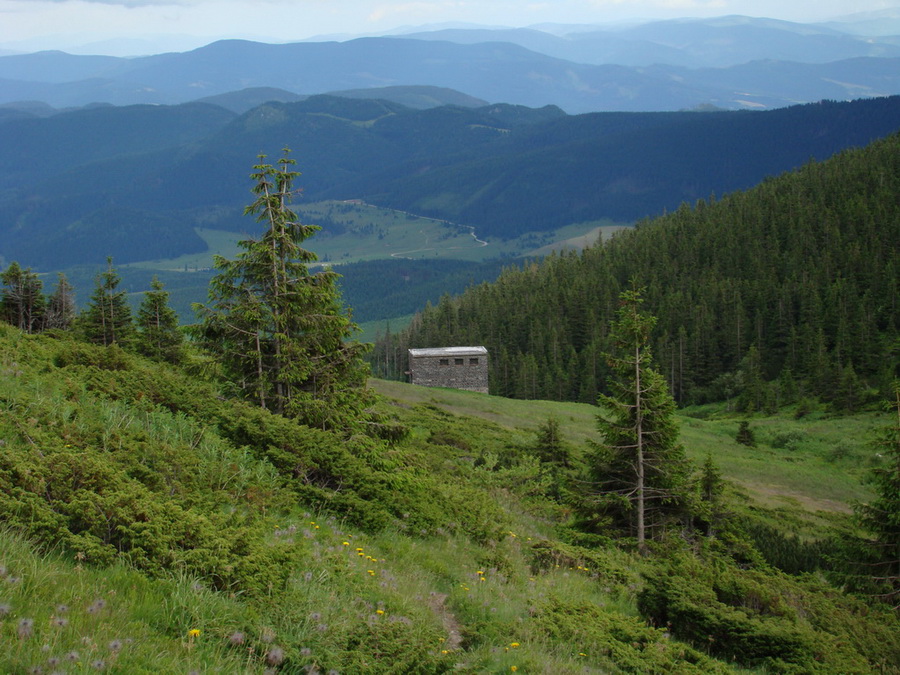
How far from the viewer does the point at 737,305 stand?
343 ft

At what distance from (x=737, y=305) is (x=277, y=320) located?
9658cm

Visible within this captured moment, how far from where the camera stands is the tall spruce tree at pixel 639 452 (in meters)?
20.7

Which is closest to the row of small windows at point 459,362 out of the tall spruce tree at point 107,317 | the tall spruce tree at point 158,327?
the tall spruce tree at point 158,327

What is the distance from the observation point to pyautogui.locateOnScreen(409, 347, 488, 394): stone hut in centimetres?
8012

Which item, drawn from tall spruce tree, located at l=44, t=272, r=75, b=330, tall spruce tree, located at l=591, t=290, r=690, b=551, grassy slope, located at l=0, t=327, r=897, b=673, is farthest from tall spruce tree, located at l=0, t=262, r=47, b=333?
tall spruce tree, located at l=591, t=290, r=690, b=551

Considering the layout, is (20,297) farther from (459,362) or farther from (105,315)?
(459,362)

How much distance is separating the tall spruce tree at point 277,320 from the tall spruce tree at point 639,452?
7552 millimetres

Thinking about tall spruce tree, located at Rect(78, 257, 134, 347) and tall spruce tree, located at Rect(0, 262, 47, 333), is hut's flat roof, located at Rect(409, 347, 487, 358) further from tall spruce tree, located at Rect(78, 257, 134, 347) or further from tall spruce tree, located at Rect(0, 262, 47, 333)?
tall spruce tree, located at Rect(0, 262, 47, 333)

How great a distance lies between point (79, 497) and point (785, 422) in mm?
70639

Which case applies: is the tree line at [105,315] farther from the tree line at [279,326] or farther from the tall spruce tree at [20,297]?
the tree line at [279,326]

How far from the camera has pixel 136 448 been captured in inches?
396

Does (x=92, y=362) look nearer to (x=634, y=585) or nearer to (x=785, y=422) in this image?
(x=634, y=585)

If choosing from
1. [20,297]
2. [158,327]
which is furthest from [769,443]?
[20,297]

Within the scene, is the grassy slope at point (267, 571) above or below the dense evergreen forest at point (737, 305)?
above
